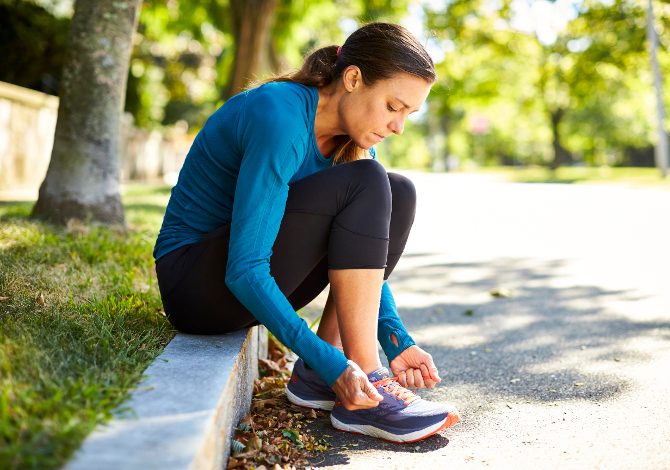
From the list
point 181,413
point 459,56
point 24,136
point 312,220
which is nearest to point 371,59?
point 312,220

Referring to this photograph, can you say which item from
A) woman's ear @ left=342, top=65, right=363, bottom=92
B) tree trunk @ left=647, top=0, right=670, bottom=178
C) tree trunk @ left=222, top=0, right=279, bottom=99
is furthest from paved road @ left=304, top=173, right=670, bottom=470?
tree trunk @ left=647, top=0, right=670, bottom=178

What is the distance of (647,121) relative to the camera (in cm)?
3956

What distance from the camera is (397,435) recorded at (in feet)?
7.64

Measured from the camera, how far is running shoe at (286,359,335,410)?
102 inches

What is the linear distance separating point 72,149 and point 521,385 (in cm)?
373

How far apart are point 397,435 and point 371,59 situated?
4.03 ft

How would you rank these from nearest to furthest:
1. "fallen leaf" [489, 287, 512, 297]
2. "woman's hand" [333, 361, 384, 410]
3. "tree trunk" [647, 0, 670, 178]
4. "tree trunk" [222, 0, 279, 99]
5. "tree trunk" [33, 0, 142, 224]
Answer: "woman's hand" [333, 361, 384, 410] → "fallen leaf" [489, 287, 512, 297] → "tree trunk" [33, 0, 142, 224] → "tree trunk" [222, 0, 279, 99] → "tree trunk" [647, 0, 670, 178]

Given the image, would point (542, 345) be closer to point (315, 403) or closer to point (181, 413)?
point (315, 403)

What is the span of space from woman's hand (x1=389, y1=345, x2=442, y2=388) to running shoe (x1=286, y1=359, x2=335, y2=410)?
0.88ft

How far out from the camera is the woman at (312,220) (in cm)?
208

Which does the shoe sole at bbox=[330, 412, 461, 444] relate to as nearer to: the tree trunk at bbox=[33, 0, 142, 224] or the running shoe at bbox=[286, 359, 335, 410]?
the running shoe at bbox=[286, 359, 335, 410]

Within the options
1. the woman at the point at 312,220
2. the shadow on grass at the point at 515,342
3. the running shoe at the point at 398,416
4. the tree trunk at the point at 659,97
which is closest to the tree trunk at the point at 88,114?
the shadow on grass at the point at 515,342

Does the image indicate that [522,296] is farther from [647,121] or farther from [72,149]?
[647,121]

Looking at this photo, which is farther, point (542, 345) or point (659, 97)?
point (659, 97)
